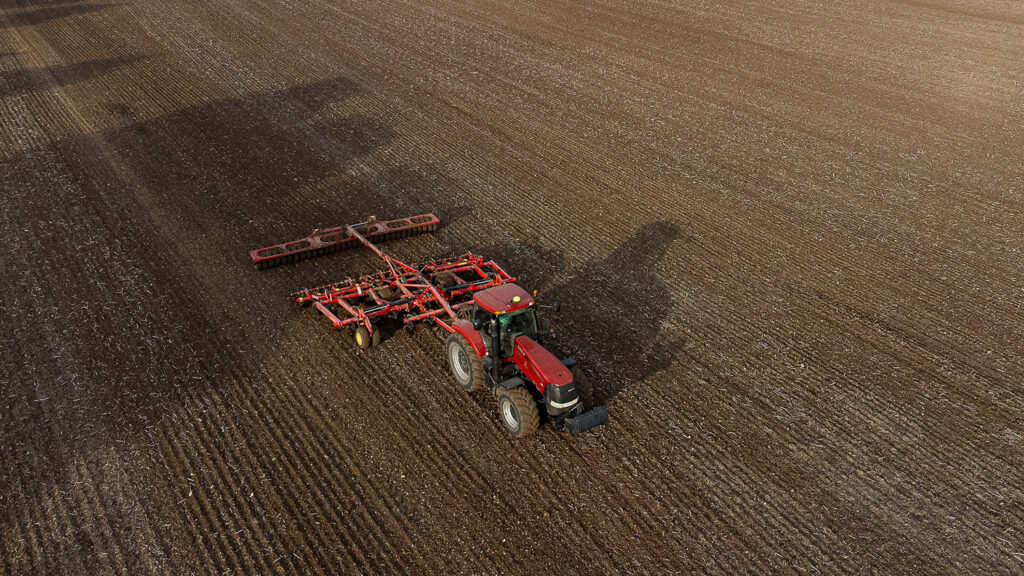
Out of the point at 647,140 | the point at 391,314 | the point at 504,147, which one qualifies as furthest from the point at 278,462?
the point at 647,140

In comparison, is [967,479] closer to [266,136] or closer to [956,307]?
[956,307]

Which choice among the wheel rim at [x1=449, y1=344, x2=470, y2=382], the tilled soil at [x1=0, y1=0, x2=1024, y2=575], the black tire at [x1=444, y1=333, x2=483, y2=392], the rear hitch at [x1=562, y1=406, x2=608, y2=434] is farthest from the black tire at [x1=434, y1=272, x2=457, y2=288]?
the rear hitch at [x1=562, y1=406, x2=608, y2=434]

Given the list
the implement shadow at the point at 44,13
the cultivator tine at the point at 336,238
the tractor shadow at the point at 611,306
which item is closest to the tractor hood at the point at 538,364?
the tractor shadow at the point at 611,306

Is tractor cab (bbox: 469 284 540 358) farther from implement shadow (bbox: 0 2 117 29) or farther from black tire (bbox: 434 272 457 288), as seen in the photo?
implement shadow (bbox: 0 2 117 29)

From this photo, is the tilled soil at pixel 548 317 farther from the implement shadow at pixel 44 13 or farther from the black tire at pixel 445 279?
the implement shadow at pixel 44 13

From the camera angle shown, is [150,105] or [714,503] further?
[150,105]

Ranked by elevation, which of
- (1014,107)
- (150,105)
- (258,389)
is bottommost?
(150,105)

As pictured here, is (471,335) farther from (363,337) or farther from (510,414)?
(363,337)
